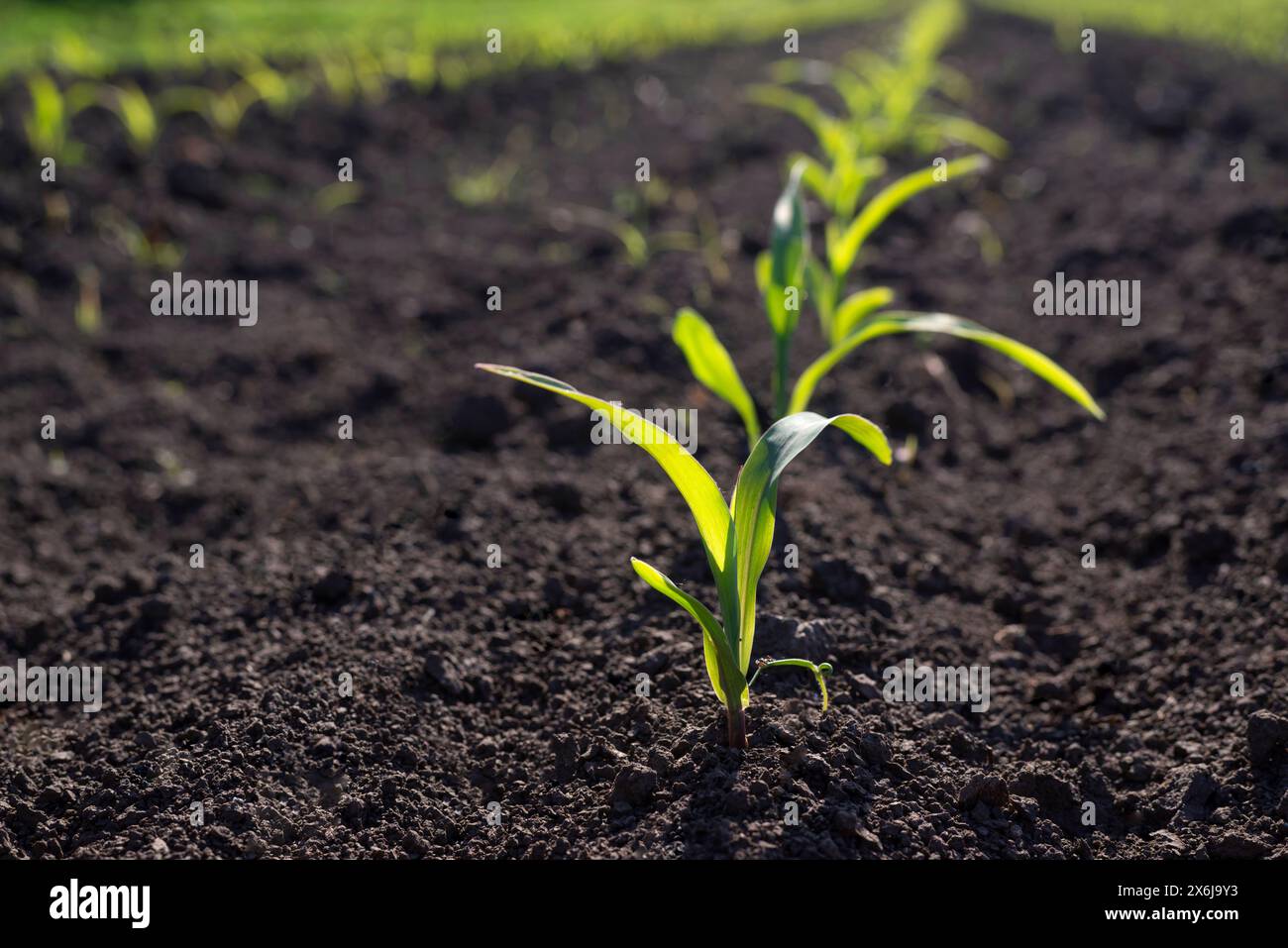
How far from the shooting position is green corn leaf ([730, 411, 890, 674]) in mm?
1876

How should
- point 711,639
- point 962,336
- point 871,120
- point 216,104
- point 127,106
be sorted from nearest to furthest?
1. point 711,639
2. point 962,336
3. point 127,106
4. point 216,104
5. point 871,120

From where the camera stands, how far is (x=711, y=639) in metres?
2.03

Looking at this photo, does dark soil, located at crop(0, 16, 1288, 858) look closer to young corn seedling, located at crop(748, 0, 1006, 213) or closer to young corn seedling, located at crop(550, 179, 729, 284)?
young corn seedling, located at crop(550, 179, 729, 284)

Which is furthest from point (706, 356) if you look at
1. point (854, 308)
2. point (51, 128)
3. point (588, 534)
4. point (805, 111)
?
point (51, 128)

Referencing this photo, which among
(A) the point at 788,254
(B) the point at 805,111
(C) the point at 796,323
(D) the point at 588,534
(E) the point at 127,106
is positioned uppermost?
(E) the point at 127,106

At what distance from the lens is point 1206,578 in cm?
284

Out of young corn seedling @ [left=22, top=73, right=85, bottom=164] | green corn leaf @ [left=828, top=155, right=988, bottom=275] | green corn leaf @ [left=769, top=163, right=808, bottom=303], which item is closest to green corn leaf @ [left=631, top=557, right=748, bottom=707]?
green corn leaf @ [left=769, top=163, right=808, bottom=303]

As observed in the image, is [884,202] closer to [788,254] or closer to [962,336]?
[788,254]

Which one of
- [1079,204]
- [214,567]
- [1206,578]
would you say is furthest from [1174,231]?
[214,567]

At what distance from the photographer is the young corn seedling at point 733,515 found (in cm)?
187

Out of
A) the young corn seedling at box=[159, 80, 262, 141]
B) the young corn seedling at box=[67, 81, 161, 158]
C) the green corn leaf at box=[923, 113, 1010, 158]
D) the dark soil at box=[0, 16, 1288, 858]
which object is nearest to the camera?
the dark soil at box=[0, 16, 1288, 858]

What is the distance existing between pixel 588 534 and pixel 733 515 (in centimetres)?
103
